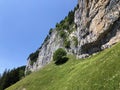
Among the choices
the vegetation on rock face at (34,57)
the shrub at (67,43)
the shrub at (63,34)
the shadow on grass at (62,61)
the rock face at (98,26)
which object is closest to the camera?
the rock face at (98,26)

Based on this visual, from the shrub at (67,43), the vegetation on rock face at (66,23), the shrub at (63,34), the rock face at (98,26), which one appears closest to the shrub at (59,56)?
the rock face at (98,26)

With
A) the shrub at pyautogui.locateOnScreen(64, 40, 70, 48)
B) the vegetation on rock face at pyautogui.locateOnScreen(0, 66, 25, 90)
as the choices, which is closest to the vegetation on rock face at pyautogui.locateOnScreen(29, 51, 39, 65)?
the vegetation on rock face at pyautogui.locateOnScreen(0, 66, 25, 90)

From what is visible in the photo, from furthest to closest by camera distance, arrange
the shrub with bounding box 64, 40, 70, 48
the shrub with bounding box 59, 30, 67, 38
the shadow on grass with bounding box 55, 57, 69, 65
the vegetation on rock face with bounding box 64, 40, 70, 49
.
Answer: the shrub with bounding box 59, 30, 67, 38 < the shrub with bounding box 64, 40, 70, 48 < the vegetation on rock face with bounding box 64, 40, 70, 49 < the shadow on grass with bounding box 55, 57, 69, 65

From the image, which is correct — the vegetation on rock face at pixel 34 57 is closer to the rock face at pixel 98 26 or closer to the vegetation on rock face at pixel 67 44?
the vegetation on rock face at pixel 67 44

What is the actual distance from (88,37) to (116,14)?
→ 41.0 ft

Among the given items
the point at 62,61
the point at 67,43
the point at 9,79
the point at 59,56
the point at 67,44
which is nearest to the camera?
the point at 62,61

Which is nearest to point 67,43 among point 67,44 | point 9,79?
point 67,44

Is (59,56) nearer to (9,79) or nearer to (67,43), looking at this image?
(67,43)

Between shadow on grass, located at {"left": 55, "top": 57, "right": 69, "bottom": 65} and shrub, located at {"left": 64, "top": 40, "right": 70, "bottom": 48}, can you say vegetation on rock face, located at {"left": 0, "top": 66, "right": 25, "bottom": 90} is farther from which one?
shadow on grass, located at {"left": 55, "top": 57, "right": 69, "bottom": 65}

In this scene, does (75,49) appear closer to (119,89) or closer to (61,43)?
(61,43)

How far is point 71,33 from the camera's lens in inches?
4141

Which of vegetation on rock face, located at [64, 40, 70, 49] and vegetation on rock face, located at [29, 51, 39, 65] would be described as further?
vegetation on rock face, located at [29, 51, 39, 65]

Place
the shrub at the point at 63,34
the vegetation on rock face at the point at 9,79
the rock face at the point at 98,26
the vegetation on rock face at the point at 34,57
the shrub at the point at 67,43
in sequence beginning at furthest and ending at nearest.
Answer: the vegetation on rock face at the point at 34,57
the vegetation on rock face at the point at 9,79
the shrub at the point at 63,34
the shrub at the point at 67,43
the rock face at the point at 98,26

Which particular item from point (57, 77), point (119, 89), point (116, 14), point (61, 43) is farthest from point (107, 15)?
point (61, 43)
